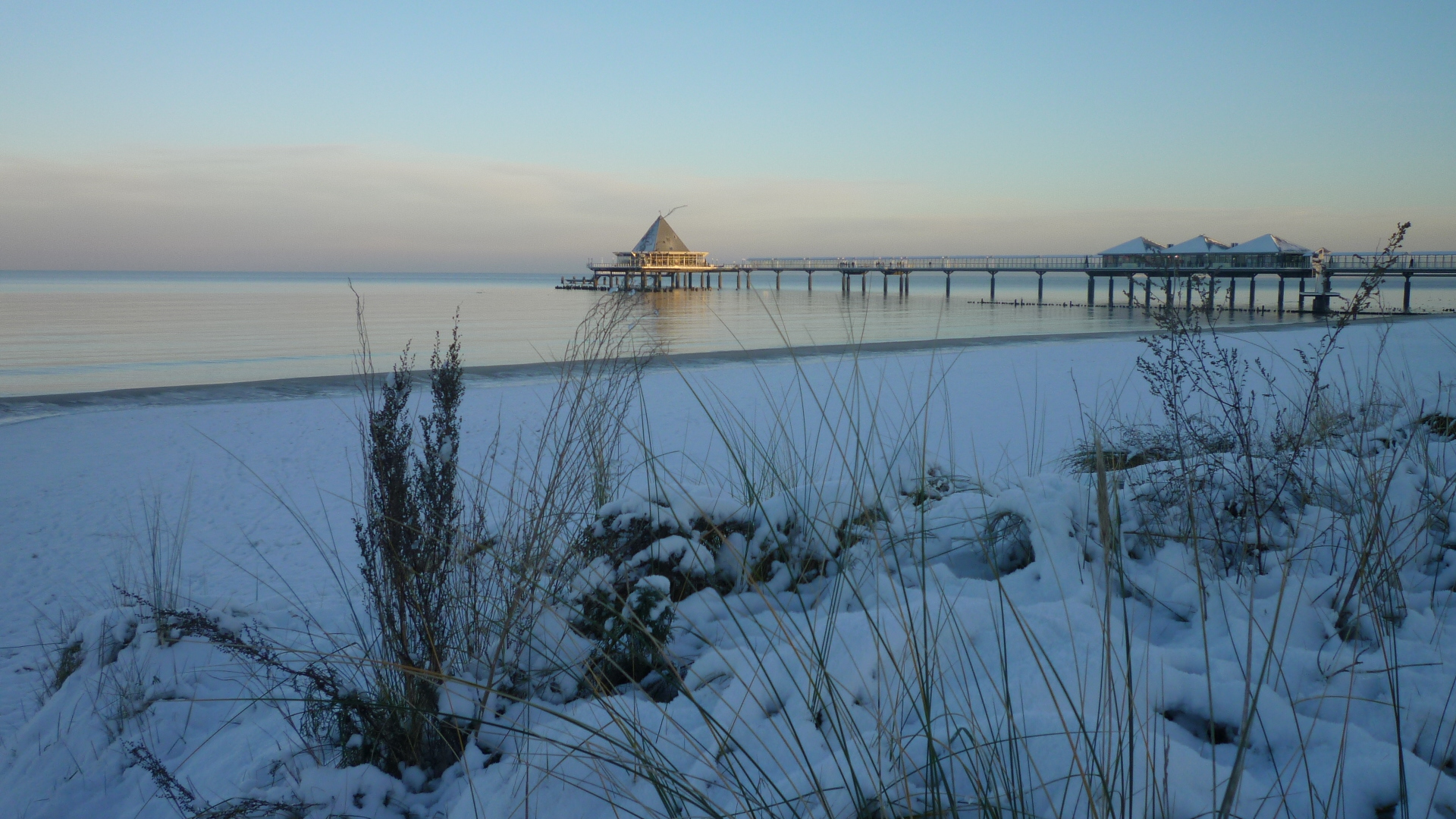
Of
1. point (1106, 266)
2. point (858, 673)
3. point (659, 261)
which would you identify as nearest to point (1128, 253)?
point (1106, 266)

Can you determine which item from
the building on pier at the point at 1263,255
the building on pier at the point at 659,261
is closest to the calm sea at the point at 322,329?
the building on pier at the point at 1263,255

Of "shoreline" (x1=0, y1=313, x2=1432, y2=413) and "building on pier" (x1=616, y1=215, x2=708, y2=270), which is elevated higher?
"building on pier" (x1=616, y1=215, x2=708, y2=270)

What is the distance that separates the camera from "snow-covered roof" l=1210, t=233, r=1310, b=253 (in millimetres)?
43906

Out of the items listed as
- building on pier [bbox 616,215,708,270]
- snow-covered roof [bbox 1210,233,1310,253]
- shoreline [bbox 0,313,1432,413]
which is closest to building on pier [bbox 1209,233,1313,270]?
snow-covered roof [bbox 1210,233,1310,253]

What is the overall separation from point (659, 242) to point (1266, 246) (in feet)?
158

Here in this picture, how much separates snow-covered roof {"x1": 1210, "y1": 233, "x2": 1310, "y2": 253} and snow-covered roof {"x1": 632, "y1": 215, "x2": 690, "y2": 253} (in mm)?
45291

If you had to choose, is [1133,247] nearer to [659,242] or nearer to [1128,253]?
[1128,253]

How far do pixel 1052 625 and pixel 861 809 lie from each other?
0.79m

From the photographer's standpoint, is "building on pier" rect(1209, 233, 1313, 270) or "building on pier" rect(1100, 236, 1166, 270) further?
"building on pier" rect(1100, 236, 1166, 270)

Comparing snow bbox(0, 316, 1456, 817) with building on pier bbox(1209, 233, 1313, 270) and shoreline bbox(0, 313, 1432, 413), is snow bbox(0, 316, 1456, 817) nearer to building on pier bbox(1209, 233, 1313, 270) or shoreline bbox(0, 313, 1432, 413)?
shoreline bbox(0, 313, 1432, 413)

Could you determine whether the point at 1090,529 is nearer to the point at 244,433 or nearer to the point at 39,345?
the point at 244,433

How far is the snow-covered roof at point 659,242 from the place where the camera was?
75438mm

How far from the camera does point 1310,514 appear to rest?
2545mm

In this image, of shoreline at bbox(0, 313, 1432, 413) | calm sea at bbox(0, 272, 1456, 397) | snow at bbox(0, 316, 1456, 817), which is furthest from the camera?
calm sea at bbox(0, 272, 1456, 397)
